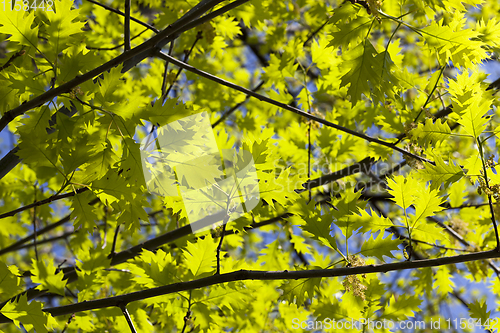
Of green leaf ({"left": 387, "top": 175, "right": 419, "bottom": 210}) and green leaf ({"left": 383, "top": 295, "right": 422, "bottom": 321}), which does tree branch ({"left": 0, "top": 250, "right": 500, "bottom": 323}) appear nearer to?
green leaf ({"left": 387, "top": 175, "right": 419, "bottom": 210})

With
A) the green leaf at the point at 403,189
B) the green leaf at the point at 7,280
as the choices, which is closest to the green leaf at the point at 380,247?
the green leaf at the point at 403,189

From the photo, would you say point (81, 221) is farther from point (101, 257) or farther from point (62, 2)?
point (62, 2)

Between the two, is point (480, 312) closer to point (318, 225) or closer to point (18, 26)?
point (318, 225)

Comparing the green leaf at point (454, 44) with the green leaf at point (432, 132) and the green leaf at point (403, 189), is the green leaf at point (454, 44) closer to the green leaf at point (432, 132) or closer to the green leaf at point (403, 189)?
the green leaf at point (432, 132)

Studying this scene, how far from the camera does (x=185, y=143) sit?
1.43 m

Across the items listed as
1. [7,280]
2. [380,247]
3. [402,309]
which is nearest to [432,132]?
[380,247]

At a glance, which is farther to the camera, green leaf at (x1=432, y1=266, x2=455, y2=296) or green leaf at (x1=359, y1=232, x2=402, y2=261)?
green leaf at (x1=432, y1=266, x2=455, y2=296)

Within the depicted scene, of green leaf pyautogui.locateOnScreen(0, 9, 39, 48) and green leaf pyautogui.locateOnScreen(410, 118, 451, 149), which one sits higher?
green leaf pyautogui.locateOnScreen(0, 9, 39, 48)

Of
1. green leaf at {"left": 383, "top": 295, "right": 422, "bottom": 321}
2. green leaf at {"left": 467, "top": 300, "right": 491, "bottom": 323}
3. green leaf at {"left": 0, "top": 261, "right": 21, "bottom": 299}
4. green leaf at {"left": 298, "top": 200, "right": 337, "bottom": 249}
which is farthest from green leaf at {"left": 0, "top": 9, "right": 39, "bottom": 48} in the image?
green leaf at {"left": 467, "top": 300, "right": 491, "bottom": 323}

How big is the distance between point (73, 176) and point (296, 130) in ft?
5.70

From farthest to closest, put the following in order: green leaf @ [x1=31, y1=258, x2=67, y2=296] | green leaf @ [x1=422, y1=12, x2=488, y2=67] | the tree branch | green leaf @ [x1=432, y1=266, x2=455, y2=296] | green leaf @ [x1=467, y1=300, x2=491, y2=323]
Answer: green leaf @ [x1=432, y1=266, x2=455, y2=296] → green leaf @ [x1=467, y1=300, x2=491, y2=323] → green leaf @ [x1=31, y1=258, x2=67, y2=296] → green leaf @ [x1=422, y1=12, x2=488, y2=67] → the tree branch

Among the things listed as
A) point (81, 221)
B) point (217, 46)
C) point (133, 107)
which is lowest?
point (81, 221)

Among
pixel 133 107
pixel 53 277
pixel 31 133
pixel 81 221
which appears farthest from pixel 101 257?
pixel 133 107

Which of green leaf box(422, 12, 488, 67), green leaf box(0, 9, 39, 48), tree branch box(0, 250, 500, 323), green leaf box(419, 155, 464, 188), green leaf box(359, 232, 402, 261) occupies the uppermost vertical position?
green leaf box(0, 9, 39, 48)
